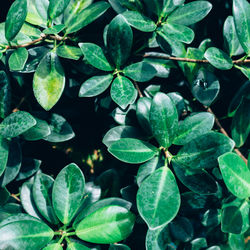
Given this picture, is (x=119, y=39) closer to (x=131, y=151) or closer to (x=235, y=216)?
(x=131, y=151)

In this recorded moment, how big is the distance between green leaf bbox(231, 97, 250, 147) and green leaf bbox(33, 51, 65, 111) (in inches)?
23.2

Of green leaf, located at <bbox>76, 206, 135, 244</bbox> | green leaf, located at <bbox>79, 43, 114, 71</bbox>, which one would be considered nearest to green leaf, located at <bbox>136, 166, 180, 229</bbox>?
green leaf, located at <bbox>76, 206, 135, 244</bbox>

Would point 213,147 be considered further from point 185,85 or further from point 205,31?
point 205,31

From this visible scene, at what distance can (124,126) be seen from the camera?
0.95 m

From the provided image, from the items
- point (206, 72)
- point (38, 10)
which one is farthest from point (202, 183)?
point (38, 10)

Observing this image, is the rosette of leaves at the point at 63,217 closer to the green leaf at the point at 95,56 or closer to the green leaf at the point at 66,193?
the green leaf at the point at 66,193

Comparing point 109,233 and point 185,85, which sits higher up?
point 185,85

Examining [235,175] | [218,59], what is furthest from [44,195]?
[218,59]

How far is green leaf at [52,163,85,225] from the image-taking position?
86cm

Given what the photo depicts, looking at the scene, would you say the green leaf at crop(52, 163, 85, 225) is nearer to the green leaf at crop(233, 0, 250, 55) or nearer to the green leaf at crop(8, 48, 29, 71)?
the green leaf at crop(8, 48, 29, 71)

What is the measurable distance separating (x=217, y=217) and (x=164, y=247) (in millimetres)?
214

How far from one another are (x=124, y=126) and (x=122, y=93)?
0.14 metres

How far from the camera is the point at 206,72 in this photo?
3.18ft

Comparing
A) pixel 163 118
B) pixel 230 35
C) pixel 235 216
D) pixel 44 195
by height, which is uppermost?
pixel 230 35
